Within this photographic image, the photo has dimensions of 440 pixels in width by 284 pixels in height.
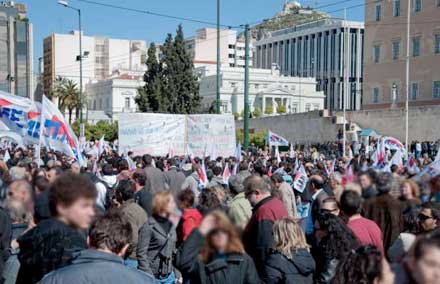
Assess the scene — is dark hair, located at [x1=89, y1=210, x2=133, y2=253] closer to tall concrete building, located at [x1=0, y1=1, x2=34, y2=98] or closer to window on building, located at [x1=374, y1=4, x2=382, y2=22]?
window on building, located at [x1=374, y1=4, x2=382, y2=22]

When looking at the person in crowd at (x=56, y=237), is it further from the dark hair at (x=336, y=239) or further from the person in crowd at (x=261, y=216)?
the dark hair at (x=336, y=239)

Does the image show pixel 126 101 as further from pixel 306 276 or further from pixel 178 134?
pixel 306 276

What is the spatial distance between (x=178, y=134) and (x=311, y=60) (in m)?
108

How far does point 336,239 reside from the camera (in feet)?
A: 18.0

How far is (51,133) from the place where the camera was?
14.1 meters

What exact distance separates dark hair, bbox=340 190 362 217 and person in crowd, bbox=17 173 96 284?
2525mm

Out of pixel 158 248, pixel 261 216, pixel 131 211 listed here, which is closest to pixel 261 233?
pixel 261 216

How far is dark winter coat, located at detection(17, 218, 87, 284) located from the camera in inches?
181

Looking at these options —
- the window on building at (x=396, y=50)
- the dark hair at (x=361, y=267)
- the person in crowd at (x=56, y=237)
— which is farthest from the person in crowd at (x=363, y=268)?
the window on building at (x=396, y=50)

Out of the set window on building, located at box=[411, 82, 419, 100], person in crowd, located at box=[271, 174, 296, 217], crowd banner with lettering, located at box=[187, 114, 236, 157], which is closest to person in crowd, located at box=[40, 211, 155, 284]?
person in crowd, located at box=[271, 174, 296, 217]

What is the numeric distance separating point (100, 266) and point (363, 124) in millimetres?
48610

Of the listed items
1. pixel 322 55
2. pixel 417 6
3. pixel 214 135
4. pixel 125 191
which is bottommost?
pixel 125 191

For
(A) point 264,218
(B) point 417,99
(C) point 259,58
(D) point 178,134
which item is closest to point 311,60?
(C) point 259,58

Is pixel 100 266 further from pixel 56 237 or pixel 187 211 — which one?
pixel 187 211
